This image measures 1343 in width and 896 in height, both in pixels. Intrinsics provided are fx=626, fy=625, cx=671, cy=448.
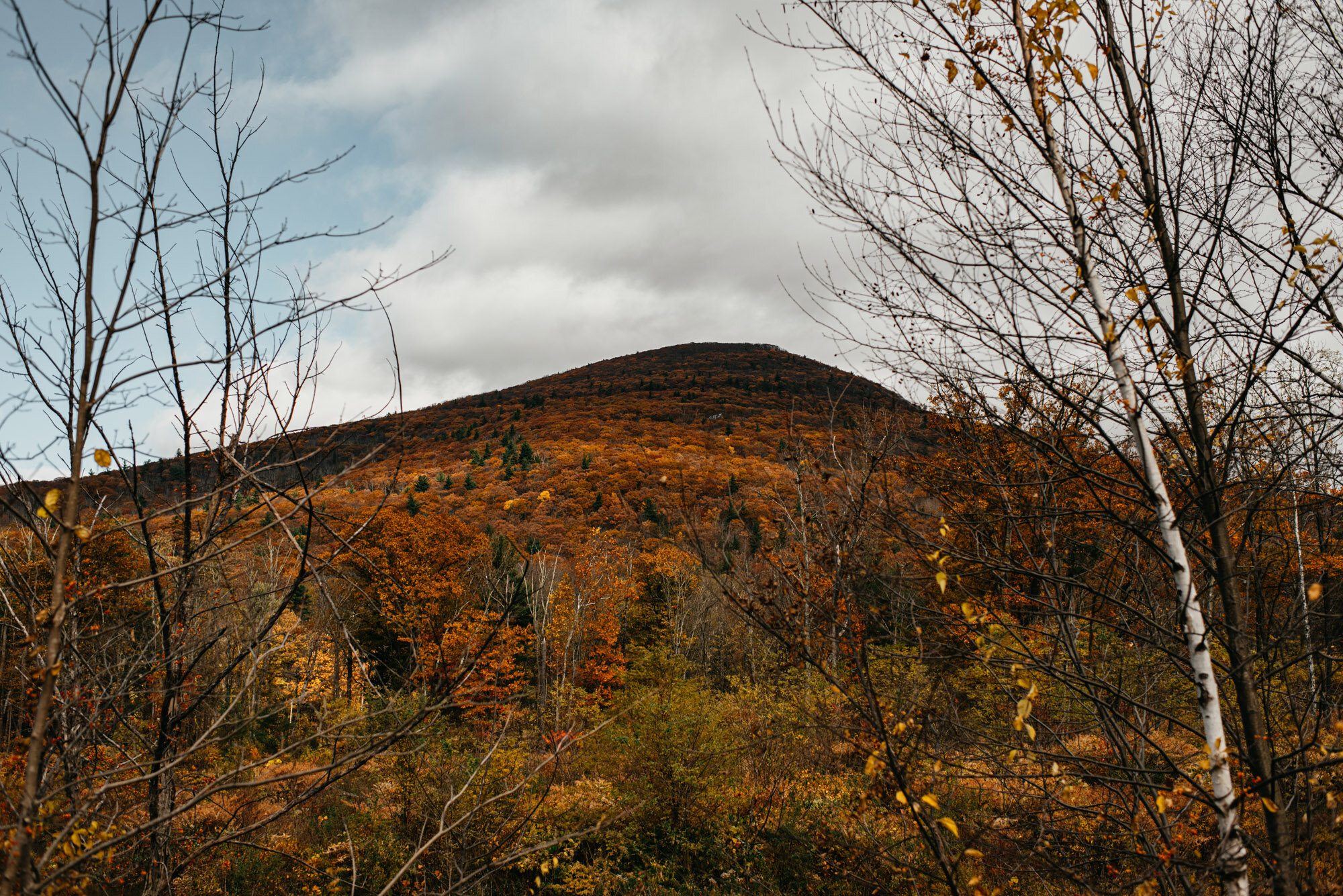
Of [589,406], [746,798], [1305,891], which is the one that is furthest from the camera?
[589,406]

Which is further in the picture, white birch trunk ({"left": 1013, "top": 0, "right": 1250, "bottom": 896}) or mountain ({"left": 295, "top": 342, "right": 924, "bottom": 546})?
mountain ({"left": 295, "top": 342, "right": 924, "bottom": 546})

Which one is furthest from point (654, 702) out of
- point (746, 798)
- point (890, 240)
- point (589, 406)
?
point (589, 406)

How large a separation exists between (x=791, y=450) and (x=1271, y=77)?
10.5ft

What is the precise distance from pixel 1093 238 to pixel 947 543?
137 cm

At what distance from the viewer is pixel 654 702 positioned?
34.7ft

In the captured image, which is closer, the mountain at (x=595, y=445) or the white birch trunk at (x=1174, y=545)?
the white birch trunk at (x=1174, y=545)

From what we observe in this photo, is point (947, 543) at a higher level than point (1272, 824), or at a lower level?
higher

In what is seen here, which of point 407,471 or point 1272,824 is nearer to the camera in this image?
point 1272,824

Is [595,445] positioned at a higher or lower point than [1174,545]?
higher

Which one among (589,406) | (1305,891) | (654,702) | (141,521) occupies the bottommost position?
(654,702)

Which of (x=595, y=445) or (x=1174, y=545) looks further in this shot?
(x=595, y=445)

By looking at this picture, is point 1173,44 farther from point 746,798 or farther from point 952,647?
point 746,798

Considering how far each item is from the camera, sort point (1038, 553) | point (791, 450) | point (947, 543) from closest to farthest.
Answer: point (947, 543)
point (791, 450)
point (1038, 553)

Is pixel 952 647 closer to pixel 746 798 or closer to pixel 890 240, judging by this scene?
pixel 890 240
